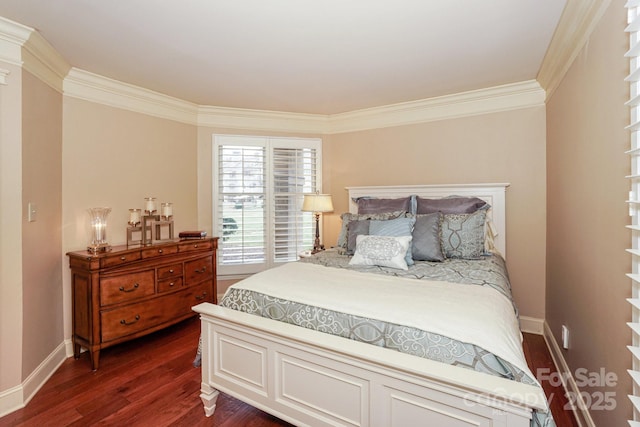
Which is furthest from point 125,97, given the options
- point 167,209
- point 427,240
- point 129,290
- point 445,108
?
point 445,108

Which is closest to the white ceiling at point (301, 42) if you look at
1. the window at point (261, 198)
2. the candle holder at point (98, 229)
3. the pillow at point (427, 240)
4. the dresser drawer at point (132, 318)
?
the window at point (261, 198)

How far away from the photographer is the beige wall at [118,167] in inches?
103

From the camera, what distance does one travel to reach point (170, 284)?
2.90 metres

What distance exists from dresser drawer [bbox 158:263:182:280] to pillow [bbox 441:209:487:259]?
7.99 ft

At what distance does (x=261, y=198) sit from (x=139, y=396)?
231 cm

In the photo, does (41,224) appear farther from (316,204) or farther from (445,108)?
(445,108)

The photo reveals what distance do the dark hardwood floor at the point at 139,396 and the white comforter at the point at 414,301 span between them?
79 cm

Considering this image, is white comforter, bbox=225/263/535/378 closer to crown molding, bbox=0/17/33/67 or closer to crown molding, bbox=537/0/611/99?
crown molding, bbox=537/0/611/99

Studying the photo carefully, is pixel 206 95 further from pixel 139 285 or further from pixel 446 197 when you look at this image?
pixel 446 197

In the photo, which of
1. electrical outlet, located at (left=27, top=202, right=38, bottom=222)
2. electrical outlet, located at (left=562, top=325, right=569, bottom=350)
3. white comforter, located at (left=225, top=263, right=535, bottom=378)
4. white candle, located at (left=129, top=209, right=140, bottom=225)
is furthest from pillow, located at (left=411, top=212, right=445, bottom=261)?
electrical outlet, located at (left=27, top=202, right=38, bottom=222)

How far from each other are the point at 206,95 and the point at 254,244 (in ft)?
5.77

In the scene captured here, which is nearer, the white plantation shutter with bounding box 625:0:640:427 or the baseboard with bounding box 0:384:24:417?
the white plantation shutter with bounding box 625:0:640:427

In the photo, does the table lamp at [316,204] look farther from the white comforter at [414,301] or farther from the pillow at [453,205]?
the white comforter at [414,301]

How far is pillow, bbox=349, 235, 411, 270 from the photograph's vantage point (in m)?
2.23
